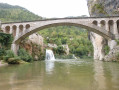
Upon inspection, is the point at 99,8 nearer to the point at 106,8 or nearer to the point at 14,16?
the point at 106,8

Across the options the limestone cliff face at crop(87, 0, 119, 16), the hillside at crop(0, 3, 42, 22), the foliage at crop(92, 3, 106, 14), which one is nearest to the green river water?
the limestone cliff face at crop(87, 0, 119, 16)

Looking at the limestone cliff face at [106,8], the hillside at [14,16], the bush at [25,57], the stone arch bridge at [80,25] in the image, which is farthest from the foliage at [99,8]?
the hillside at [14,16]

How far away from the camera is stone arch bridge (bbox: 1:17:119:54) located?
19.4 metres

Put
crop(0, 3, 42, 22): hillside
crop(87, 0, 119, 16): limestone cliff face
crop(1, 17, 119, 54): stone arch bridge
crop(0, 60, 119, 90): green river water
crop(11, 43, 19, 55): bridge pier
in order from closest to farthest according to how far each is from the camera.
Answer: crop(0, 60, 119, 90): green river water
crop(1, 17, 119, 54): stone arch bridge
crop(11, 43, 19, 55): bridge pier
crop(87, 0, 119, 16): limestone cliff face
crop(0, 3, 42, 22): hillside

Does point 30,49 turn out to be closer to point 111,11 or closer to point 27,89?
point 111,11

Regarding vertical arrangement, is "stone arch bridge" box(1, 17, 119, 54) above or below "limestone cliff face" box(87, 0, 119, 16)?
below

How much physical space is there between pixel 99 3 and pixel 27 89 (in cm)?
2537

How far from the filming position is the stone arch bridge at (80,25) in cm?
1941

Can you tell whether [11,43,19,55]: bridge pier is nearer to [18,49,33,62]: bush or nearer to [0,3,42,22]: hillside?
[18,49,33,62]: bush

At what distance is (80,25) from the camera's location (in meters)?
21.0

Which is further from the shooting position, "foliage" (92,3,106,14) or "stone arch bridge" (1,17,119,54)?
"foliage" (92,3,106,14)

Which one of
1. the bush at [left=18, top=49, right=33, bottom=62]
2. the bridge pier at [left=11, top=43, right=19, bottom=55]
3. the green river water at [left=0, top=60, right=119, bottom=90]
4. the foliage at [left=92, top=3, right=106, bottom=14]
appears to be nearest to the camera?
the green river water at [left=0, top=60, right=119, bottom=90]

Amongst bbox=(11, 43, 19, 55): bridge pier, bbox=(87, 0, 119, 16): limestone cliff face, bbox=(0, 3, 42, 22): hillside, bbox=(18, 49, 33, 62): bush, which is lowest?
bbox=(18, 49, 33, 62): bush

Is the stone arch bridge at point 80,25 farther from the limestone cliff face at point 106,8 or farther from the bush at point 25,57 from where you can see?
the limestone cliff face at point 106,8
